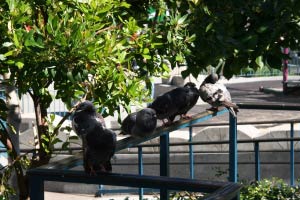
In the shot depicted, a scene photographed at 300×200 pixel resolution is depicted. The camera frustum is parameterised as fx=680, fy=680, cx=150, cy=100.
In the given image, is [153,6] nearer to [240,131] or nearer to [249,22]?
[249,22]

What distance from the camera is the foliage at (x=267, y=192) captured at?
669cm

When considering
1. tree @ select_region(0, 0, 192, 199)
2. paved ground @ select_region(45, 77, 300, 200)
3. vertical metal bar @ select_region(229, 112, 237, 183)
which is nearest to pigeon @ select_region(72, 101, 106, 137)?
tree @ select_region(0, 0, 192, 199)

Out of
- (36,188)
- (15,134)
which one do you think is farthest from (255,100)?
(36,188)

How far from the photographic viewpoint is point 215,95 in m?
6.26

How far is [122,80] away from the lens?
4.40 meters

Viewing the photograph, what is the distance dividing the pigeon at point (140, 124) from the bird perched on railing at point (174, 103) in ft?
1.39

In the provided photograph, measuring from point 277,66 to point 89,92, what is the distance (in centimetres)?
139

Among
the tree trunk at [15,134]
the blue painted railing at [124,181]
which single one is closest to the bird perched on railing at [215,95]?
the tree trunk at [15,134]

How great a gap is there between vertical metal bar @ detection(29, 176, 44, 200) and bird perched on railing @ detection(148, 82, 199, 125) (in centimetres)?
207

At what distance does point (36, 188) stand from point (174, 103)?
2.55 meters

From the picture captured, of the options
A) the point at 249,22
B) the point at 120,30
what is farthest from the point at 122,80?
the point at 249,22

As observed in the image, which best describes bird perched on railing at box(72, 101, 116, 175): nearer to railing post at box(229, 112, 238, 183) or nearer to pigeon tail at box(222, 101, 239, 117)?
railing post at box(229, 112, 238, 183)

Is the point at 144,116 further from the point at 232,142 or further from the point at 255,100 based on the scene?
the point at 255,100

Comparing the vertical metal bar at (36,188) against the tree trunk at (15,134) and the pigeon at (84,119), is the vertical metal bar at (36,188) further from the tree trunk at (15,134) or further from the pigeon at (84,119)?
the tree trunk at (15,134)
